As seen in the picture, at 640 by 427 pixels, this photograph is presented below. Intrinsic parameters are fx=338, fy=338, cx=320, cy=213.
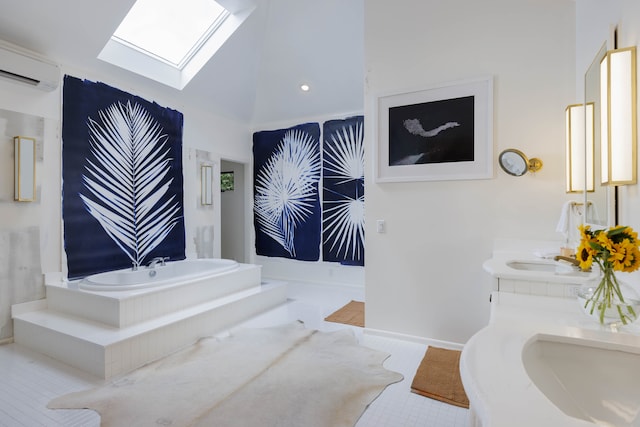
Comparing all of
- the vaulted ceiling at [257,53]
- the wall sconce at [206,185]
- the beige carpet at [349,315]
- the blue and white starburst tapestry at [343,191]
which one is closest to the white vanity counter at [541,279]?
the beige carpet at [349,315]

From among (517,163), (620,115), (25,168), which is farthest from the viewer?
(25,168)

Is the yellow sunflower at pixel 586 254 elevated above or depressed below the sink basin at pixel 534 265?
above

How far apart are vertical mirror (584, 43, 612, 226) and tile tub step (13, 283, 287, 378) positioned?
2890mm

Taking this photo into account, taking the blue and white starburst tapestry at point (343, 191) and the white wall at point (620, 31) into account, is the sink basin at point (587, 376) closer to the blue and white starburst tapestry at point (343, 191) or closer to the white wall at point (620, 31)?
the white wall at point (620, 31)

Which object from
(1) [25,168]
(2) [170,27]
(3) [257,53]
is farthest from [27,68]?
(3) [257,53]

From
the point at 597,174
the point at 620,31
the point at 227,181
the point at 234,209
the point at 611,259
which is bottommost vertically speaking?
the point at 611,259

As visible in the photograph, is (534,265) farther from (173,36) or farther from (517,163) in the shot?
(173,36)

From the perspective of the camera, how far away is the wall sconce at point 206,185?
4.68m

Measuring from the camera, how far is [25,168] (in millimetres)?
2955

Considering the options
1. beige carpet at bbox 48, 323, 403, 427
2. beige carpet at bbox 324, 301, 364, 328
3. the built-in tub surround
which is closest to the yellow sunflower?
beige carpet at bbox 48, 323, 403, 427

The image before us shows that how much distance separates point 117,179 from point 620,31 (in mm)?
4154

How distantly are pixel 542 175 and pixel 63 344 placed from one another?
369 centimetres

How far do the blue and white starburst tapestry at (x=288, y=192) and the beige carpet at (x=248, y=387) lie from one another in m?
Answer: 2.43

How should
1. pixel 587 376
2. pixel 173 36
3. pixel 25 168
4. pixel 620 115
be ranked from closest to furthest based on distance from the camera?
pixel 587 376
pixel 620 115
pixel 25 168
pixel 173 36
